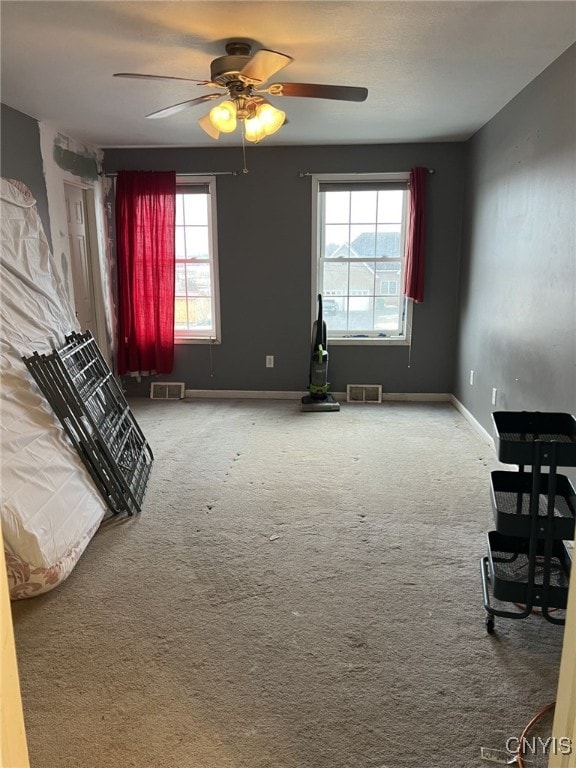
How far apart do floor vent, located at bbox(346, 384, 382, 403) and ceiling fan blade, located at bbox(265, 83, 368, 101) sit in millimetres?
3057

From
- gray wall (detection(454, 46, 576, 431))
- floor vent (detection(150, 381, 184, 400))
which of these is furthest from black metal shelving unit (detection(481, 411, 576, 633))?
floor vent (detection(150, 381, 184, 400))

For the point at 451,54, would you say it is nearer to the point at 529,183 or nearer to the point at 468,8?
the point at 468,8

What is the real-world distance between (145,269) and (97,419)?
2.27 m

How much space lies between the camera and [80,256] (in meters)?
4.75

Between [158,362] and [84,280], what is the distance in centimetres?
104

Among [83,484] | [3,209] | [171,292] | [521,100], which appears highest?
[521,100]

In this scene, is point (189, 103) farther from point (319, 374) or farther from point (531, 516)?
point (319, 374)

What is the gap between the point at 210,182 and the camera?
488 centimetres

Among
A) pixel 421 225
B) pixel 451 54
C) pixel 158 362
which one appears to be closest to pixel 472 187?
pixel 421 225

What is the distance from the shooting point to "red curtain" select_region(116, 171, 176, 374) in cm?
483

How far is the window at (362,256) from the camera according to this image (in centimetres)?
484

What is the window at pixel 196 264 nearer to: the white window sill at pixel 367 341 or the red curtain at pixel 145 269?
the red curtain at pixel 145 269

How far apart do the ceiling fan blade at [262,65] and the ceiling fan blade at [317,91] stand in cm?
7

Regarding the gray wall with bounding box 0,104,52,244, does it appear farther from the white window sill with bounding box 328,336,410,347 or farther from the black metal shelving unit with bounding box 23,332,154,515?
the white window sill with bounding box 328,336,410,347
